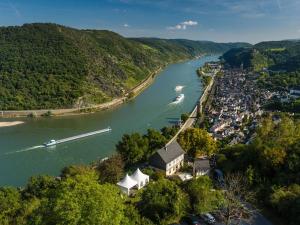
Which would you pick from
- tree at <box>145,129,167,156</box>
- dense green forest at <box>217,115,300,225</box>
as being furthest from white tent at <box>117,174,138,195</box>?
tree at <box>145,129,167,156</box>

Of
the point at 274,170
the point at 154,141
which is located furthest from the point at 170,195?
the point at 154,141

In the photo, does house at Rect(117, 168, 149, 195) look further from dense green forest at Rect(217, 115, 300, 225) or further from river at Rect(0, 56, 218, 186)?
river at Rect(0, 56, 218, 186)

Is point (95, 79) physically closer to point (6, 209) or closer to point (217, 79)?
point (217, 79)

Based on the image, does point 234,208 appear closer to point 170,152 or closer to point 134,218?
point 134,218

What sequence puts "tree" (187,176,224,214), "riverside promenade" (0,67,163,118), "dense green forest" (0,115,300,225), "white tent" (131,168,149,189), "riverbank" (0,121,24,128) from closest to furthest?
"dense green forest" (0,115,300,225) < "tree" (187,176,224,214) < "white tent" (131,168,149,189) < "riverbank" (0,121,24,128) < "riverside promenade" (0,67,163,118)

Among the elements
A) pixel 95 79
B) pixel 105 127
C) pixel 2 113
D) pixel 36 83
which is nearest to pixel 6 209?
pixel 105 127

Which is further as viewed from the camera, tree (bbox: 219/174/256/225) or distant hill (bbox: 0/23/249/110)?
distant hill (bbox: 0/23/249/110)

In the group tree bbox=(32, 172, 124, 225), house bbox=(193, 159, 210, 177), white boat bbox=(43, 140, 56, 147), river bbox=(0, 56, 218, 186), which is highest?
tree bbox=(32, 172, 124, 225)
